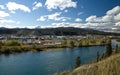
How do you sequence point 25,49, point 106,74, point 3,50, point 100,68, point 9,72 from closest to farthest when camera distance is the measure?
1. point 106,74
2. point 100,68
3. point 9,72
4. point 3,50
5. point 25,49

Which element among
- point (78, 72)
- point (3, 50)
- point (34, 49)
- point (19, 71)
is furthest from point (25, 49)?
point (78, 72)

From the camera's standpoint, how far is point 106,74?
191 inches

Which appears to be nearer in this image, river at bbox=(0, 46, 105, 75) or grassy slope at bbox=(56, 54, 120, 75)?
grassy slope at bbox=(56, 54, 120, 75)

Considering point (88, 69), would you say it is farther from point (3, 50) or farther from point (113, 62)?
point (3, 50)

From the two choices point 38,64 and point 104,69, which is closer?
point 104,69

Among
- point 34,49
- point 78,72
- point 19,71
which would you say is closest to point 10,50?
point 34,49

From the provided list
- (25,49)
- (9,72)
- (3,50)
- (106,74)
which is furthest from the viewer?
(25,49)

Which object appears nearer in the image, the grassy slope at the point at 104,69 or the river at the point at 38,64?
the grassy slope at the point at 104,69

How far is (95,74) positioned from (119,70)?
57 centimetres

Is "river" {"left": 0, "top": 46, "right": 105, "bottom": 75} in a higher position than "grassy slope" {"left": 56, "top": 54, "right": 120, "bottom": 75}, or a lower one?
lower

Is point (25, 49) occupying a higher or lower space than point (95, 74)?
lower

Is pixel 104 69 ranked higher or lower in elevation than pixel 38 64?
higher

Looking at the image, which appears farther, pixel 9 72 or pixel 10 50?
pixel 10 50

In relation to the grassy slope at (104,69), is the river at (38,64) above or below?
below
